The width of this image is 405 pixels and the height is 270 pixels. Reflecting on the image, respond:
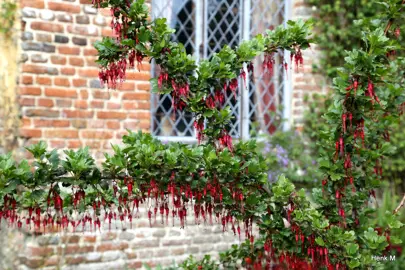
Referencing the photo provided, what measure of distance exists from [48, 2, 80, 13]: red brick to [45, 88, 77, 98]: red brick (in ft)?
2.30

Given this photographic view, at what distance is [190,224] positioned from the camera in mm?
6285

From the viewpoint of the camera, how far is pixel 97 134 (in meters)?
5.67

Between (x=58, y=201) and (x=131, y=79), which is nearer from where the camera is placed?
(x=58, y=201)

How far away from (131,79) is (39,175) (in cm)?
342

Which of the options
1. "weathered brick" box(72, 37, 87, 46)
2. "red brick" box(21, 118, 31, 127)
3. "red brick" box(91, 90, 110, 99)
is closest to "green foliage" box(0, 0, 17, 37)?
"weathered brick" box(72, 37, 87, 46)

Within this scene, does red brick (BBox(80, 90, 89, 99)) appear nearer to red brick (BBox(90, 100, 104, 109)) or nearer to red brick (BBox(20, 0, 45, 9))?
red brick (BBox(90, 100, 104, 109))

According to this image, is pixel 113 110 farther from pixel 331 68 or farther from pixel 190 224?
pixel 331 68

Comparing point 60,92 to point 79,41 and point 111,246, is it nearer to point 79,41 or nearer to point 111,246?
point 79,41

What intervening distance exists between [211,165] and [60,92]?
310 cm

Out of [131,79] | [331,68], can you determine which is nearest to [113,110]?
[131,79]

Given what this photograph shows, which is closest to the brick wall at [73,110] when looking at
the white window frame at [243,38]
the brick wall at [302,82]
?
the white window frame at [243,38]

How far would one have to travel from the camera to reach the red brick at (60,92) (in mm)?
5414

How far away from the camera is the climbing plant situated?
258 cm

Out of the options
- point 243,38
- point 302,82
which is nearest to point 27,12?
point 243,38
